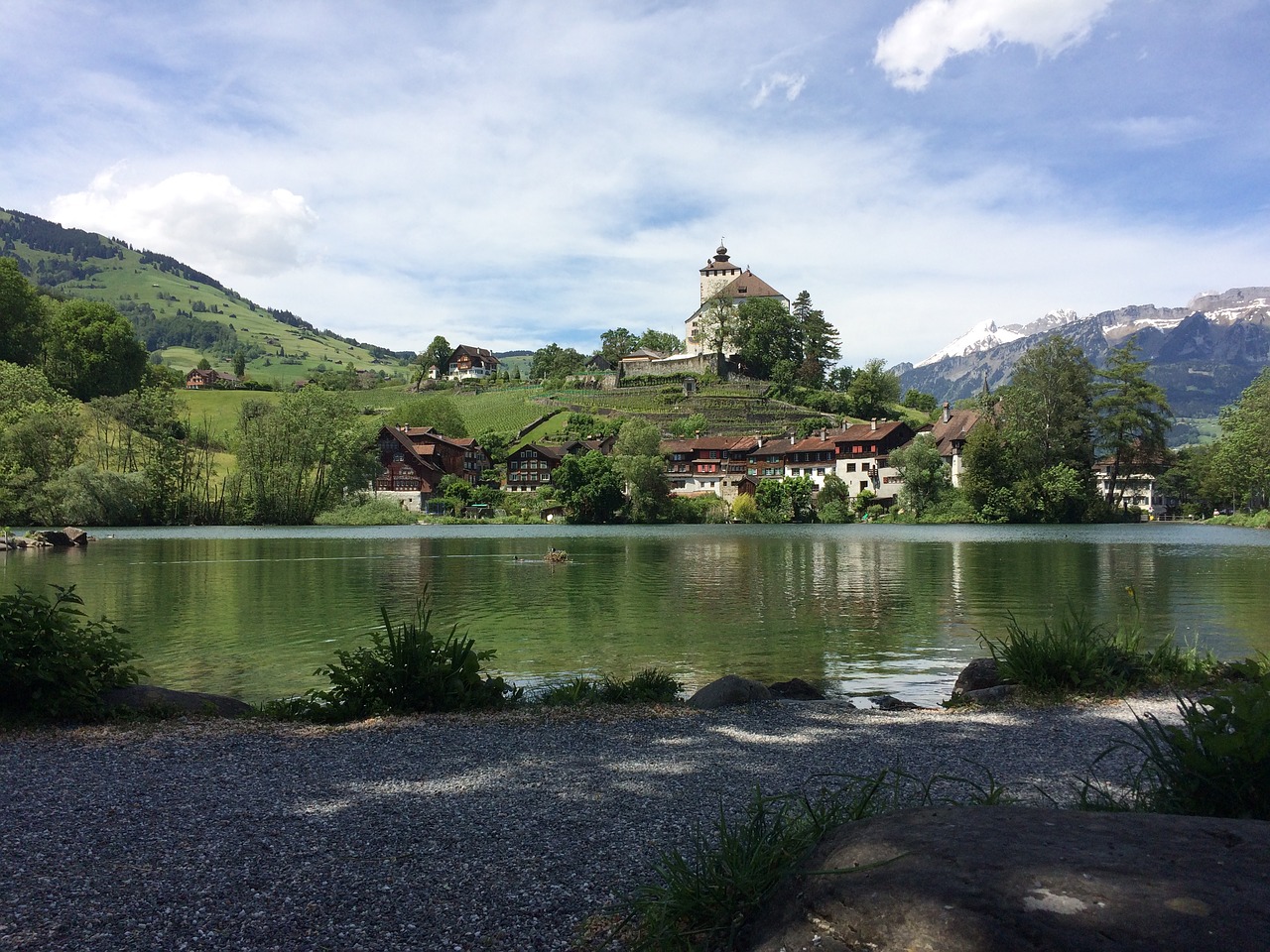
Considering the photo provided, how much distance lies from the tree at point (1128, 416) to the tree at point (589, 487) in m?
54.4

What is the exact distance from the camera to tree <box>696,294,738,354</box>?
164 meters

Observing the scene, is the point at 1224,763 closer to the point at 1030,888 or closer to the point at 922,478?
the point at 1030,888

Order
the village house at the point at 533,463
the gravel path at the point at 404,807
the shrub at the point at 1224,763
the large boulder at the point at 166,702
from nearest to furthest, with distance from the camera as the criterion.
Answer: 1. the shrub at the point at 1224,763
2. the gravel path at the point at 404,807
3. the large boulder at the point at 166,702
4. the village house at the point at 533,463

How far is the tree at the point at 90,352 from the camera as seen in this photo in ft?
393

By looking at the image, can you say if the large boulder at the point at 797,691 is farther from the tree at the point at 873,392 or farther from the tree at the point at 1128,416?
the tree at the point at 873,392

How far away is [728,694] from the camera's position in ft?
37.1

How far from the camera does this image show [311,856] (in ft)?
17.6

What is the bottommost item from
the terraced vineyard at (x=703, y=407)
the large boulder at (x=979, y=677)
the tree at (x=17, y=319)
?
the large boulder at (x=979, y=677)

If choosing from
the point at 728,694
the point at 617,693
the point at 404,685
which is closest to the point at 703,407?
the point at 728,694

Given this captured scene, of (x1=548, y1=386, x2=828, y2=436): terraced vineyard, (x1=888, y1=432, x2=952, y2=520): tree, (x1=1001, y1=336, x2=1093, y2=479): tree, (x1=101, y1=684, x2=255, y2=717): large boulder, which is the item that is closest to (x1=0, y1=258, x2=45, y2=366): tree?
(x1=548, y1=386, x2=828, y2=436): terraced vineyard

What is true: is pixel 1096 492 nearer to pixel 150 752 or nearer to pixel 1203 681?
pixel 1203 681

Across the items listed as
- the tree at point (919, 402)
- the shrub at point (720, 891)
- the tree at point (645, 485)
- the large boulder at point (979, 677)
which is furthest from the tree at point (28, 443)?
the tree at point (919, 402)

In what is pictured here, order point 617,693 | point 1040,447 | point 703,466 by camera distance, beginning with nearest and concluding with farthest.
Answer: point 617,693 < point 1040,447 < point 703,466

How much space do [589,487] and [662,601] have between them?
7183 centimetres
